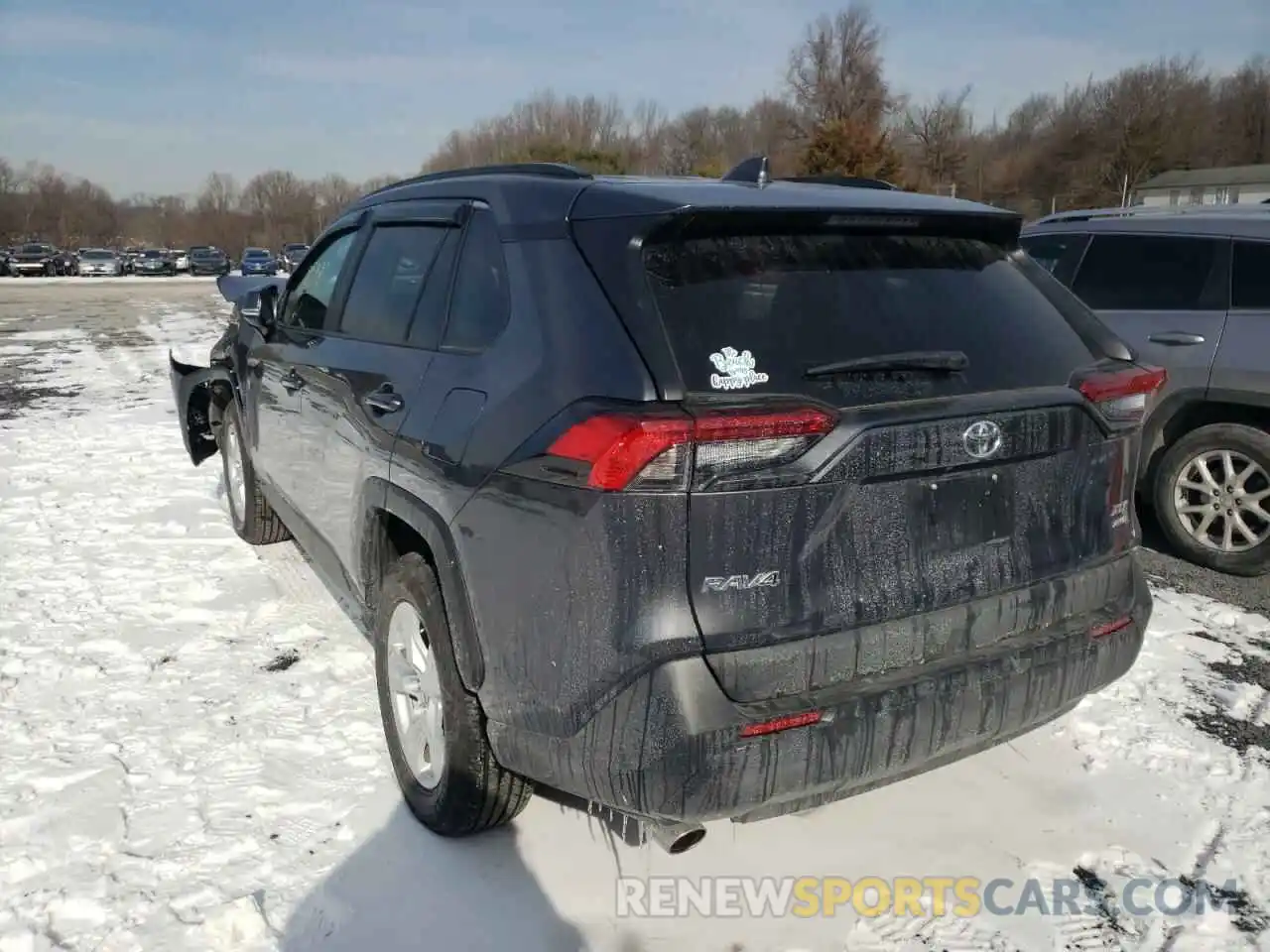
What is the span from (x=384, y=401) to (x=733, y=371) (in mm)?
1321

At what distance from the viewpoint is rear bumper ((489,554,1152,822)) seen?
2.05m

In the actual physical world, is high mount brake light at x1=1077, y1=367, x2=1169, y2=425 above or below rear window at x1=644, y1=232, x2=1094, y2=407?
below

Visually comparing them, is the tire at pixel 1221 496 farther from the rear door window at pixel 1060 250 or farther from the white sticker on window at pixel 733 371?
the white sticker on window at pixel 733 371

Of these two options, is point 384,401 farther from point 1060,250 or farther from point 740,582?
point 1060,250

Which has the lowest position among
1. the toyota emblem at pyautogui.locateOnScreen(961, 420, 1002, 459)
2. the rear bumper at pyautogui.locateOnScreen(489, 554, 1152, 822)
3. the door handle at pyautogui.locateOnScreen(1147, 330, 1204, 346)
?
the rear bumper at pyautogui.locateOnScreen(489, 554, 1152, 822)

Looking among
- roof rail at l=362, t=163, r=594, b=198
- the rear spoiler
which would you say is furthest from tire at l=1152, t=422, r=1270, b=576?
the rear spoiler

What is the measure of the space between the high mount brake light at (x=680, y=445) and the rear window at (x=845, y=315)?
10 cm

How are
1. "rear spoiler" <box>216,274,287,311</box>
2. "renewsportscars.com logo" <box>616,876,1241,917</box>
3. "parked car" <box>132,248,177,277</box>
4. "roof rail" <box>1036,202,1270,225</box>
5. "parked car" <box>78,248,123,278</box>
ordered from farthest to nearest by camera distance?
"parked car" <box>132,248,177,277</box> < "parked car" <box>78,248,123,278</box> < "roof rail" <box>1036,202,1270,225</box> < "rear spoiler" <box>216,274,287,311</box> < "renewsportscars.com logo" <box>616,876,1241,917</box>

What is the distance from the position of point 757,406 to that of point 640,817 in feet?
3.14

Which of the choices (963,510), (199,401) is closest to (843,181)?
(963,510)

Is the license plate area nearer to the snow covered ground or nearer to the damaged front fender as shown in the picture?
the snow covered ground

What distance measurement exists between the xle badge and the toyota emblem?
59 cm

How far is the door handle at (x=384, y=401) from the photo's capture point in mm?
2926

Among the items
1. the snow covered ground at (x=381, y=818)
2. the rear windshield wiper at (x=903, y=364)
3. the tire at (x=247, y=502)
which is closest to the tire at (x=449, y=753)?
the snow covered ground at (x=381, y=818)
